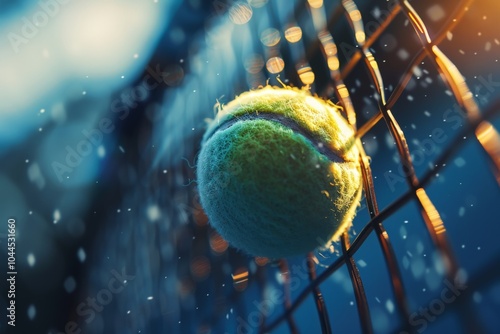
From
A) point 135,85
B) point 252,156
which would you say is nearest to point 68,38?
point 135,85

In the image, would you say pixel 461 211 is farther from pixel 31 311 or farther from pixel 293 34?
pixel 31 311

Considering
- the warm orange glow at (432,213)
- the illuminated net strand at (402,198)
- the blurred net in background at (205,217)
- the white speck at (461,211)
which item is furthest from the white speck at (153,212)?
the warm orange glow at (432,213)

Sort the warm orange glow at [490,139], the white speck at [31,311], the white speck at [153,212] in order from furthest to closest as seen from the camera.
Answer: the white speck at [31,311] < the white speck at [153,212] < the warm orange glow at [490,139]

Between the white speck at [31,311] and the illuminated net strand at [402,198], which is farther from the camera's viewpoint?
the white speck at [31,311]

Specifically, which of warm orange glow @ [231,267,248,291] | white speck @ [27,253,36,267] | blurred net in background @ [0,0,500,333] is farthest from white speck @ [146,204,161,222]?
white speck @ [27,253,36,267]

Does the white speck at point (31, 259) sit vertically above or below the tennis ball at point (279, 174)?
below

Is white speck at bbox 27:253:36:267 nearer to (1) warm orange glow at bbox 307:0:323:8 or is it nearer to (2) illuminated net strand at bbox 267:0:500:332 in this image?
(2) illuminated net strand at bbox 267:0:500:332

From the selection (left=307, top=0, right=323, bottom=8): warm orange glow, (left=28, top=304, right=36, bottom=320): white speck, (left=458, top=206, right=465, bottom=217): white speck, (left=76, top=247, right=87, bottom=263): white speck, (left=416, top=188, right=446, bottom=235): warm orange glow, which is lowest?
(left=458, top=206, right=465, bottom=217): white speck

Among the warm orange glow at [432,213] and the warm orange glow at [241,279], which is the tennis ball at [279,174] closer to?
the warm orange glow at [432,213]
